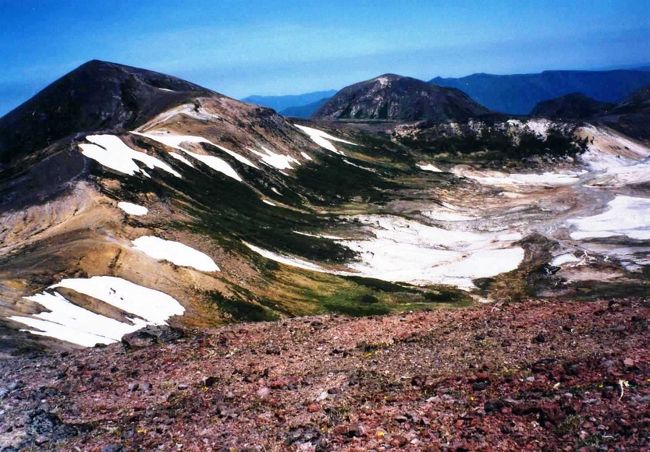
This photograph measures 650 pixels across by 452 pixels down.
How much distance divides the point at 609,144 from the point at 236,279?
167103mm

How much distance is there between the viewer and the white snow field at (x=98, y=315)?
99.7 feet

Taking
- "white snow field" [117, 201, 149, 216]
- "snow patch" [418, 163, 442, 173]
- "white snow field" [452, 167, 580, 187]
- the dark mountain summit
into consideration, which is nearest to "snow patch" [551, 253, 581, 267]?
"white snow field" [117, 201, 149, 216]

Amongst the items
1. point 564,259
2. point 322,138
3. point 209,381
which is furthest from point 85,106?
point 209,381

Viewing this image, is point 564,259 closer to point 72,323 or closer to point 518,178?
point 72,323

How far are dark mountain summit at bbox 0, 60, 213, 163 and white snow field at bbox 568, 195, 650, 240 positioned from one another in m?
106

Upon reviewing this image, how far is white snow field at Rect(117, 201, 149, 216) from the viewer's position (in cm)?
6036

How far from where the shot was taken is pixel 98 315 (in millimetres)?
36062

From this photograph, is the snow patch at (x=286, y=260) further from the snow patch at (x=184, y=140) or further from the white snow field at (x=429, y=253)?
the snow patch at (x=184, y=140)

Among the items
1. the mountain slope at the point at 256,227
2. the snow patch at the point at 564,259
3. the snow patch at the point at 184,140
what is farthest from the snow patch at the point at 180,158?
the snow patch at the point at 564,259

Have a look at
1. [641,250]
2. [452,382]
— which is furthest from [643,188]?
[452,382]

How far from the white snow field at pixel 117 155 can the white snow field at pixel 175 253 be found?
2156 cm

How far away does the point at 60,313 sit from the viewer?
34.3m

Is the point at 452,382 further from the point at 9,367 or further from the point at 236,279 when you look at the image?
the point at 236,279

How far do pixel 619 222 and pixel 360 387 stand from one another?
97.1m
